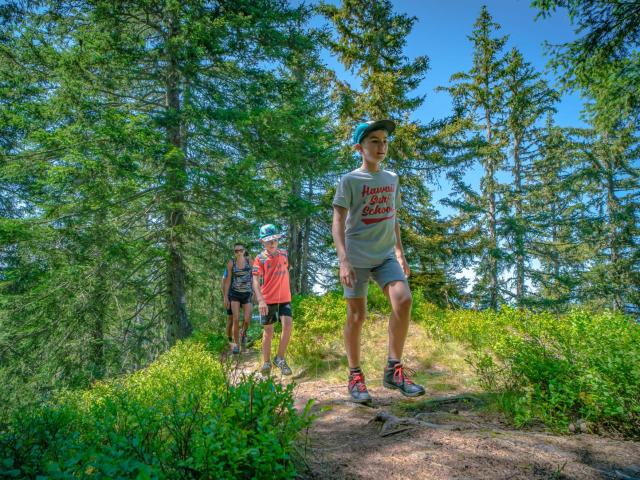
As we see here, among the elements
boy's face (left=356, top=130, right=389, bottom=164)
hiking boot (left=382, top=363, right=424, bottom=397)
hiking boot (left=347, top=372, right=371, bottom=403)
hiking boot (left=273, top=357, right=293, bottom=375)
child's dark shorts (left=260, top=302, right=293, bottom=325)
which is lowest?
hiking boot (left=273, top=357, right=293, bottom=375)

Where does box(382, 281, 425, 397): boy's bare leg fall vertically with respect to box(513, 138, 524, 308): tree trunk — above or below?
below

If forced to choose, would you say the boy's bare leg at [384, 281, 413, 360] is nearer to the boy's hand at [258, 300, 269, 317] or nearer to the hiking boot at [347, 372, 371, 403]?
the hiking boot at [347, 372, 371, 403]

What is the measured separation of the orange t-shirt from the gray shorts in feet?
7.13

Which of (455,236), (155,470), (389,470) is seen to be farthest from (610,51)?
(155,470)

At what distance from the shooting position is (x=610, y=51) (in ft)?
23.4

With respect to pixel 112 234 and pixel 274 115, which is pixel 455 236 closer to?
pixel 274 115

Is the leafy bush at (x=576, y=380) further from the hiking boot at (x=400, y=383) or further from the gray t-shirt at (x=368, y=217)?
the gray t-shirt at (x=368, y=217)

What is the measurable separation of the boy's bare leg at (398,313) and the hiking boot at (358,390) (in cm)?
40

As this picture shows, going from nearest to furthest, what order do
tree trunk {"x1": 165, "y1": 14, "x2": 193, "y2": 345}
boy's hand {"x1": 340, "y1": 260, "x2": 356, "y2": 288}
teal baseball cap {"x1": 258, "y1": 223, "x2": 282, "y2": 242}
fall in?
boy's hand {"x1": 340, "y1": 260, "x2": 356, "y2": 288} → teal baseball cap {"x1": 258, "y1": 223, "x2": 282, "y2": 242} → tree trunk {"x1": 165, "y1": 14, "x2": 193, "y2": 345}

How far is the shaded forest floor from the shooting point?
1.86 metres

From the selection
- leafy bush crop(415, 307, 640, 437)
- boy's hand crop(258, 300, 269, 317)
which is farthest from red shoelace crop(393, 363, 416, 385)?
boy's hand crop(258, 300, 269, 317)

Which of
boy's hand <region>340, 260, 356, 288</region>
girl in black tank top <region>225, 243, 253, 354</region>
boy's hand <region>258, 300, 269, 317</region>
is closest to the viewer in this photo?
boy's hand <region>340, 260, 356, 288</region>

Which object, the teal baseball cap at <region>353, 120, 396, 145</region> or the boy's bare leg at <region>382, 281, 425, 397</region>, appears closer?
the boy's bare leg at <region>382, 281, 425, 397</region>

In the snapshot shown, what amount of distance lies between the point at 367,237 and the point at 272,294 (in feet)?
7.97
